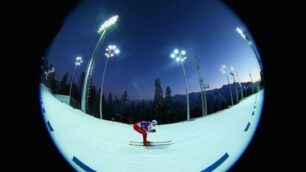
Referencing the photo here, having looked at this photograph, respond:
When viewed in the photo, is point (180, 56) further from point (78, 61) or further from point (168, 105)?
point (78, 61)

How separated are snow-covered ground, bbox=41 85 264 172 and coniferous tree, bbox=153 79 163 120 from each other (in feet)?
0.57

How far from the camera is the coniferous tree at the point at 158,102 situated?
10.2 ft

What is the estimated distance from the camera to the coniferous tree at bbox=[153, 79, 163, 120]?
312 centimetres

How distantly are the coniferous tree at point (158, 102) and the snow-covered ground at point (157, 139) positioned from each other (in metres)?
0.17

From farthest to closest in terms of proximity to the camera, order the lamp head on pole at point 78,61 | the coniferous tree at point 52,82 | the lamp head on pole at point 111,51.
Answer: the coniferous tree at point 52,82 → the lamp head on pole at point 78,61 → the lamp head on pole at point 111,51

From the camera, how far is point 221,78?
3295mm

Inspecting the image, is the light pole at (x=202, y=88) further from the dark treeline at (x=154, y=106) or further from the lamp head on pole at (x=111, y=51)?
the lamp head on pole at (x=111, y=51)

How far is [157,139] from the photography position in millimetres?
3311

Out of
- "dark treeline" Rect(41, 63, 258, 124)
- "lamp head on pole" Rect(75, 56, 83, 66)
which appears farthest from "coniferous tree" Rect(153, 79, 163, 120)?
"lamp head on pole" Rect(75, 56, 83, 66)

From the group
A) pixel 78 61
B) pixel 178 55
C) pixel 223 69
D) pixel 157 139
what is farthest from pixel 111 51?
pixel 223 69

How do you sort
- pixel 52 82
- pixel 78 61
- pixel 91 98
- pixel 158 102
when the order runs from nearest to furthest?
pixel 158 102, pixel 91 98, pixel 78 61, pixel 52 82

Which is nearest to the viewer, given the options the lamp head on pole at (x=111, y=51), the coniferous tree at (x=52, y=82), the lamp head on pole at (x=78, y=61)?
the lamp head on pole at (x=111, y=51)

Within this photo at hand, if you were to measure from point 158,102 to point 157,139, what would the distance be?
0.55m

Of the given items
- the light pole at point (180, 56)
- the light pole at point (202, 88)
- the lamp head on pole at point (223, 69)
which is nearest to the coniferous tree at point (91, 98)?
the light pole at point (180, 56)
